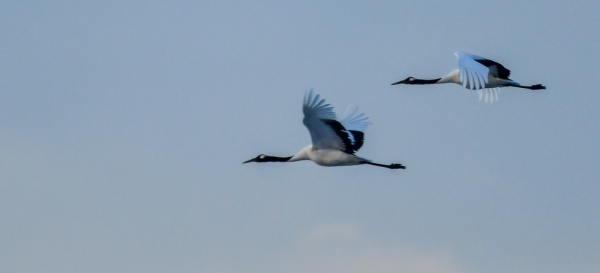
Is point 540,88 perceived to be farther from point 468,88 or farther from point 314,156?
point 314,156

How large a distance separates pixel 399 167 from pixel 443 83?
3.16 meters

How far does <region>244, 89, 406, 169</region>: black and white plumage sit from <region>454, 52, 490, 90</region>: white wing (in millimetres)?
2562

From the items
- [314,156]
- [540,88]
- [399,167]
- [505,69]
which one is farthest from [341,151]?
[540,88]

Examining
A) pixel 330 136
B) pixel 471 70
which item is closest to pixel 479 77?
pixel 471 70

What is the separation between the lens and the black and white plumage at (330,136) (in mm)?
29484

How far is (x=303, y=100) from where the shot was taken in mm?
29094

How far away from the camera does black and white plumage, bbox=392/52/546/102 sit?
32.4 meters

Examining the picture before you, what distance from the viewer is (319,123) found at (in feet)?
98.8

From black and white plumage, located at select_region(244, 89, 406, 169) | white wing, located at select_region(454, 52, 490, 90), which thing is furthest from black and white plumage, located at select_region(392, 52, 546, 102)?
black and white plumage, located at select_region(244, 89, 406, 169)

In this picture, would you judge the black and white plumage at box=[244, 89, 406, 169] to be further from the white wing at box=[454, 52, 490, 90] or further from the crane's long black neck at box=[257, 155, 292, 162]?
the white wing at box=[454, 52, 490, 90]

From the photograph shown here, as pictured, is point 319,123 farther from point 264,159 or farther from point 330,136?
point 264,159

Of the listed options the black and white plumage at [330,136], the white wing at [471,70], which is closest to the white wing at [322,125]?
the black and white plumage at [330,136]

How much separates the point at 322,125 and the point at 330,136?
0.92 metres

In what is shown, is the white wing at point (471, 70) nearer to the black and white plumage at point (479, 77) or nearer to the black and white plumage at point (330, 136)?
the black and white plumage at point (479, 77)
